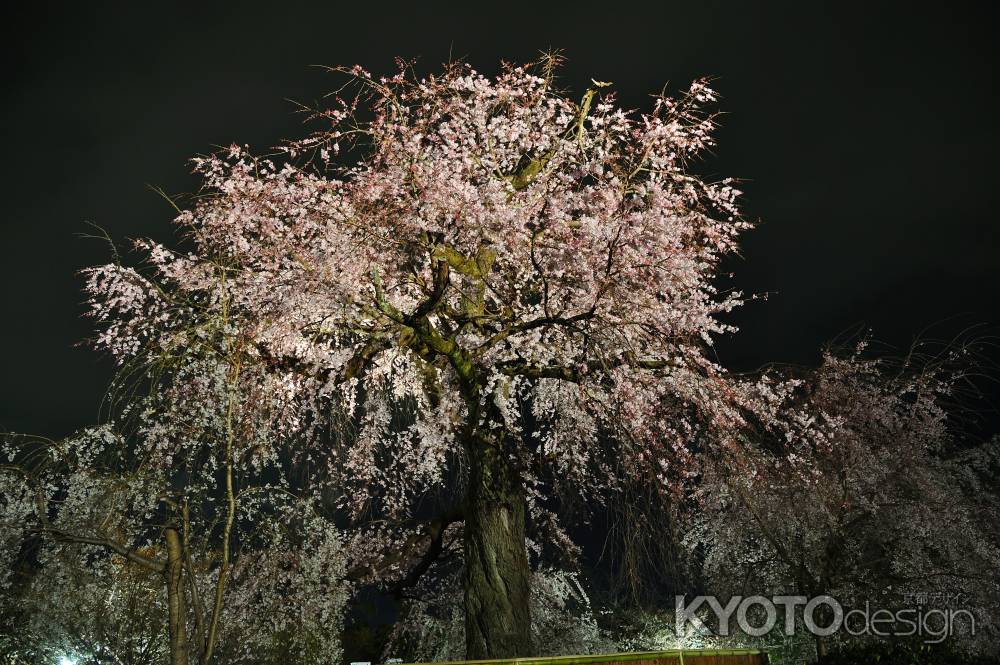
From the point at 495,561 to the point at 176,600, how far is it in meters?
3.89

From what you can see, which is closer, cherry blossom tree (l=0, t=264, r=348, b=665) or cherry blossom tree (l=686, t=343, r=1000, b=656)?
cherry blossom tree (l=0, t=264, r=348, b=665)

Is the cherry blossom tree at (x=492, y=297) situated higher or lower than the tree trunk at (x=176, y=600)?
higher

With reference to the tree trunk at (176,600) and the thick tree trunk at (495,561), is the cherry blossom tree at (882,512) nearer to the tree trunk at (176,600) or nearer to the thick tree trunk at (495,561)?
the thick tree trunk at (495,561)

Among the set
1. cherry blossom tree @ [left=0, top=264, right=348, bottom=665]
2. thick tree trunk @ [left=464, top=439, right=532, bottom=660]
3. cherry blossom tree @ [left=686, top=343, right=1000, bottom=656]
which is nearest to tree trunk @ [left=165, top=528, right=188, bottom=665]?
cherry blossom tree @ [left=0, top=264, right=348, bottom=665]

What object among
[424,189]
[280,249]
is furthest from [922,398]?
[280,249]

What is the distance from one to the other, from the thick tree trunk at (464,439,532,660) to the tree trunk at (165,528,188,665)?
3.45 metres

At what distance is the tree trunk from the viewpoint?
6559 millimetres

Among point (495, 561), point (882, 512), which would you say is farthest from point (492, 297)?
point (882, 512)

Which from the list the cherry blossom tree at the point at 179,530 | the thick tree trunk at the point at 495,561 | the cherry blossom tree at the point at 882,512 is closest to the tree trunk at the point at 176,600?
the cherry blossom tree at the point at 179,530

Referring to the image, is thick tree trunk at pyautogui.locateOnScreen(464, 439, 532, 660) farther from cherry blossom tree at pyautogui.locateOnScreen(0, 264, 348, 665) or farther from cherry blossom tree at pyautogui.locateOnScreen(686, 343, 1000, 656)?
cherry blossom tree at pyautogui.locateOnScreen(686, 343, 1000, 656)

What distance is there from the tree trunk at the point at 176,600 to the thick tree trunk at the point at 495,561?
3455mm

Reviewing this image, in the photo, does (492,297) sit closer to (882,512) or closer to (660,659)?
(660,659)

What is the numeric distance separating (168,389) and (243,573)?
975 cm

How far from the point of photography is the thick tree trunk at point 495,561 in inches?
346
